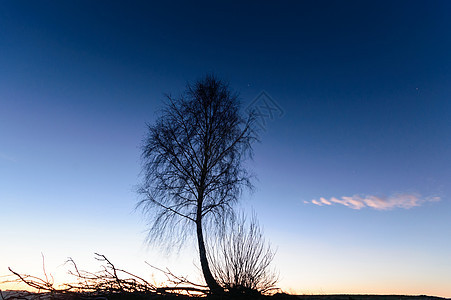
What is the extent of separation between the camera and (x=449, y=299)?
7840 millimetres

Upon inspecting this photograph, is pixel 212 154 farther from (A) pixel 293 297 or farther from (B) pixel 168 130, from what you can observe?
(A) pixel 293 297

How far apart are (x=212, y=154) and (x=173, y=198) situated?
211 centimetres

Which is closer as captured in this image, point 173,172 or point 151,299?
point 151,299

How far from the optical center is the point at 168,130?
1148cm

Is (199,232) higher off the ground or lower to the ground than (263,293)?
higher

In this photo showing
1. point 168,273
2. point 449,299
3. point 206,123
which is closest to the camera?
point 168,273

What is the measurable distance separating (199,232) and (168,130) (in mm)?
3904

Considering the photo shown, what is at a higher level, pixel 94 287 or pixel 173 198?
pixel 173 198

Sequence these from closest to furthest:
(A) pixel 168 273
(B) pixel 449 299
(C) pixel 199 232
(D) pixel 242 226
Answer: (A) pixel 168 273, (D) pixel 242 226, (B) pixel 449 299, (C) pixel 199 232

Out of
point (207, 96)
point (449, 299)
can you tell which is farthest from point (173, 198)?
point (449, 299)

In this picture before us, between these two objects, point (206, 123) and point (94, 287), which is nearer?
point (94, 287)

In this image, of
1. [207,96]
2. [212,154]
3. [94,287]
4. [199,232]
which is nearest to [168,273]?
[94,287]

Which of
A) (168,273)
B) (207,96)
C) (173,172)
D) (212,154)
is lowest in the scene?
(168,273)

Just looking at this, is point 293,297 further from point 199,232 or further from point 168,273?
point 199,232
